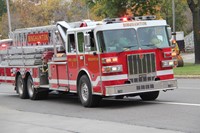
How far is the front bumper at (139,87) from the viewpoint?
13547 millimetres

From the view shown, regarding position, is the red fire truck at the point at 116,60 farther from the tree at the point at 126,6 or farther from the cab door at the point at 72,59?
the tree at the point at 126,6

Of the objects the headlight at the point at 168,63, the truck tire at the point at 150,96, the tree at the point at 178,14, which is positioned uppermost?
the tree at the point at 178,14

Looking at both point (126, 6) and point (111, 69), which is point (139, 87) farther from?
point (126, 6)

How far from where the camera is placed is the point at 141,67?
45.4 ft

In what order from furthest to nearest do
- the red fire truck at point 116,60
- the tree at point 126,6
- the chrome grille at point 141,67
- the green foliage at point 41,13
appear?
Answer: the green foliage at point 41,13 → the tree at point 126,6 → the chrome grille at point 141,67 → the red fire truck at point 116,60

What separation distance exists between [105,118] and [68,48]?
4142 mm

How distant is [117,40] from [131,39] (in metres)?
0.45

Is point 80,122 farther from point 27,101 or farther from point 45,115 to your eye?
point 27,101

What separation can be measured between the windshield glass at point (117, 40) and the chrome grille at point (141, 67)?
13.3 inches

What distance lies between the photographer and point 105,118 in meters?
12.1

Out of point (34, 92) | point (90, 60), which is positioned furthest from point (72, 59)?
Result: point (34, 92)

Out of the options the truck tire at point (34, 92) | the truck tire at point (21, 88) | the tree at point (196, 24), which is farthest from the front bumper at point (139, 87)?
the tree at point (196, 24)

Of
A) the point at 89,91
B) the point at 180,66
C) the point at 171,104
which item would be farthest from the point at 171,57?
the point at 180,66

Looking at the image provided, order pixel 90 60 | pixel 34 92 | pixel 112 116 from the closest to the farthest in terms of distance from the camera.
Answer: pixel 112 116 → pixel 90 60 → pixel 34 92
